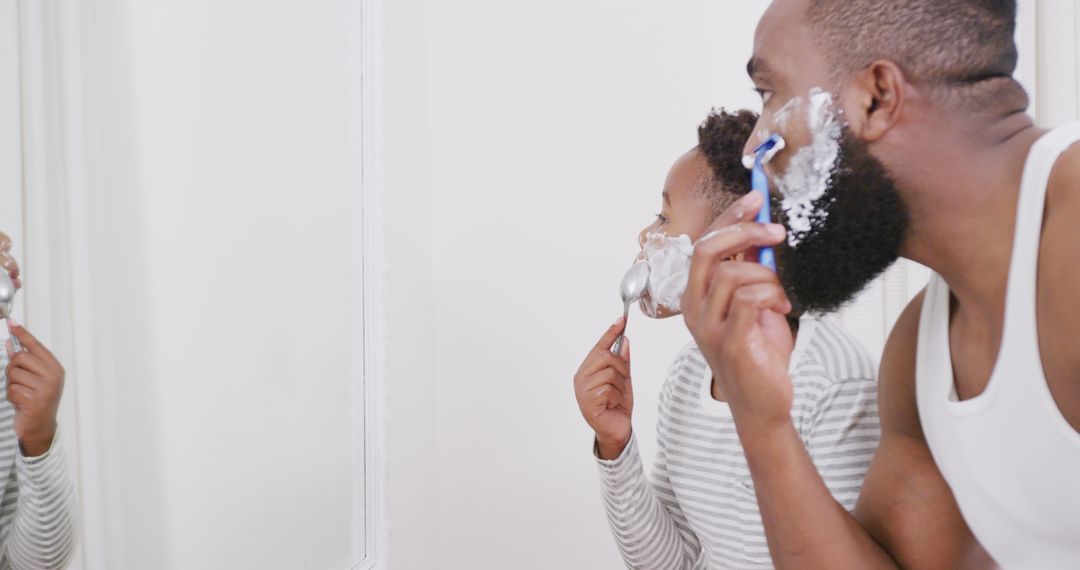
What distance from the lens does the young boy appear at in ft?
2.90

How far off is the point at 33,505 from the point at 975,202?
806 mm

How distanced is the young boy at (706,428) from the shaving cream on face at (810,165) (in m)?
0.18

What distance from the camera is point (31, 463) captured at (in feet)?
2.39

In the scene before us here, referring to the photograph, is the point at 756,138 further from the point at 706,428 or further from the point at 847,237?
the point at 706,428

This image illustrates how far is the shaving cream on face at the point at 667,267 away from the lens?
3.47 feet

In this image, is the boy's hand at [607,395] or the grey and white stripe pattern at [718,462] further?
the boy's hand at [607,395]

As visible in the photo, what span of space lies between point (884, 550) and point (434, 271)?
3.66 feet

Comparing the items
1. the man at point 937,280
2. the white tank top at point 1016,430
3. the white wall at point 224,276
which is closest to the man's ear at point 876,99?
the man at point 937,280

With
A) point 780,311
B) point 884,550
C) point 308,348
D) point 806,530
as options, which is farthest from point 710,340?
point 308,348

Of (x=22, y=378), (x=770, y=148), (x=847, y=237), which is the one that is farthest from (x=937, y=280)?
(x=22, y=378)

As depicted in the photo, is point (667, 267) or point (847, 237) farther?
point (667, 267)

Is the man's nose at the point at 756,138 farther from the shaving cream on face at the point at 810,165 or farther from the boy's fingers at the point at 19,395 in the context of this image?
the boy's fingers at the point at 19,395

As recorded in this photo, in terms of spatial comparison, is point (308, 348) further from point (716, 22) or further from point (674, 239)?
point (716, 22)

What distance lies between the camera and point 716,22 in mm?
1534
